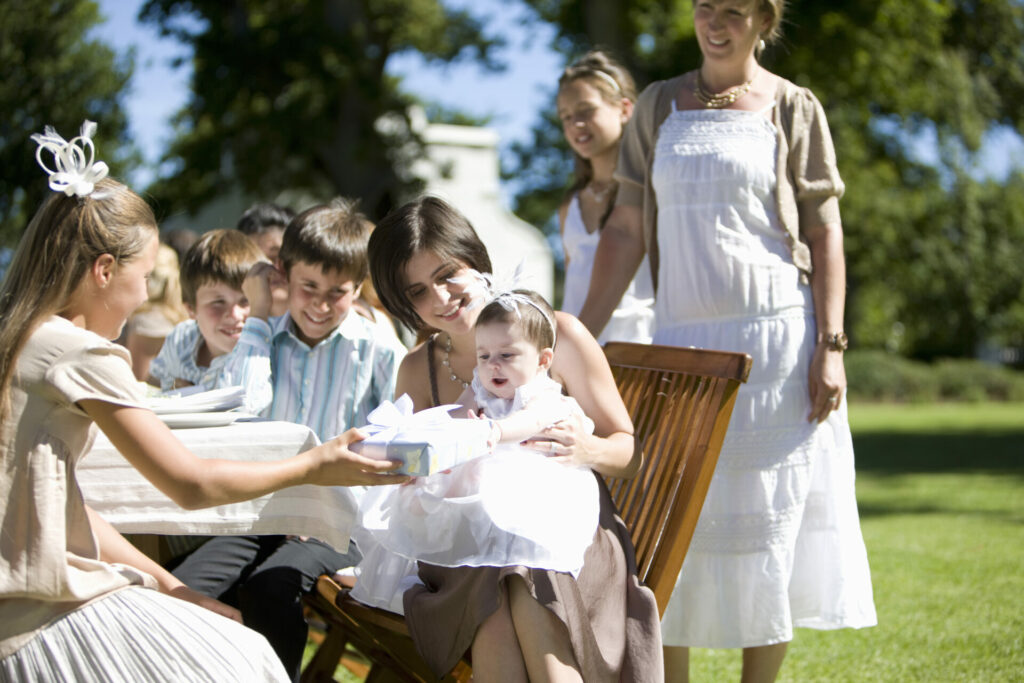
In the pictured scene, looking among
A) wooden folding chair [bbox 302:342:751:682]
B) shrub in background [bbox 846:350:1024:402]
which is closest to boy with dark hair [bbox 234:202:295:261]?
wooden folding chair [bbox 302:342:751:682]

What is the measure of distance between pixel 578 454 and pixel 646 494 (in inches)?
16.8

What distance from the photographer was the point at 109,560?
2211 mm

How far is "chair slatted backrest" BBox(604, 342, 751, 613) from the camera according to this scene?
8.27 feet

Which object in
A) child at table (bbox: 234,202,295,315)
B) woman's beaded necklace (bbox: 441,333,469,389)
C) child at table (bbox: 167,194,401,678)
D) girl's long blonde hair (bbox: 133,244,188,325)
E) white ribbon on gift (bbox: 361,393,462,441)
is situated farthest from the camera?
girl's long blonde hair (bbox: 133,244,188,325)

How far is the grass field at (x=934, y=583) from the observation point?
3805 mm

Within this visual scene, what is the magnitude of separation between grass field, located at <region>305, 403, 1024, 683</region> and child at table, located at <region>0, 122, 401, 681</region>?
2281mm

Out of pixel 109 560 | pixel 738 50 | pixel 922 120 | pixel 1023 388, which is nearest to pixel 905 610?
pixel 738 50

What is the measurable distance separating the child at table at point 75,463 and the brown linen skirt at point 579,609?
0.35 metres

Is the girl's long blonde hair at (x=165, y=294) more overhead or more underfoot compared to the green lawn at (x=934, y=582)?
more overhead

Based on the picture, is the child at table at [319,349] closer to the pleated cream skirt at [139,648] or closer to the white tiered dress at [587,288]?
the pleated cream skirt at [139,648]

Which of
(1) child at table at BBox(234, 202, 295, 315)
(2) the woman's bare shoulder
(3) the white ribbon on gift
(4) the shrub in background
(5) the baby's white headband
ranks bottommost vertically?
(4) the shrub in background

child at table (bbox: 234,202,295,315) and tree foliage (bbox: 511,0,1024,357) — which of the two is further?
tree foliage (bbox: 511,0,1024,357)

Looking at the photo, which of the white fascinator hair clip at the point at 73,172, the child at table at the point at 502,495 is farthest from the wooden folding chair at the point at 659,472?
the white fascinator hair clip at the point at 73,172

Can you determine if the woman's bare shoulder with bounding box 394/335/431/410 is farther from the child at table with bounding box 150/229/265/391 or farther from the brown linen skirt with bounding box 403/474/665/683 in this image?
the child at table with bounding box 150/229/265/391
